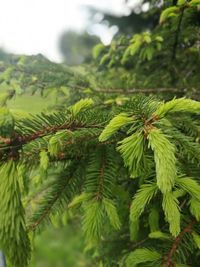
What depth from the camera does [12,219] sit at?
2.57 feet

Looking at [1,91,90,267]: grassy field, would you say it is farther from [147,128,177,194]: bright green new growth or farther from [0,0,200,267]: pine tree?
[147,128,177,194]: bright green new growth

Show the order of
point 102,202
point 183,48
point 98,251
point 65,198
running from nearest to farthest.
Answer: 1. point 102,202
2. point 65,198
3. point 98,251
4. point 183,48

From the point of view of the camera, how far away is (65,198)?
4.05 ft

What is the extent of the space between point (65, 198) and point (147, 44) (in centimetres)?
118

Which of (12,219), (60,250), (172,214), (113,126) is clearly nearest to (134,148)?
(113,126)

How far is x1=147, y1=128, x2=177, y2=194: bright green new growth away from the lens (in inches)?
30.6

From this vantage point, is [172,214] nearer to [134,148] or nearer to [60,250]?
[134,148]

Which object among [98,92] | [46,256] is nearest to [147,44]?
[98,92]

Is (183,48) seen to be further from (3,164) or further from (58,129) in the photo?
(3,164)

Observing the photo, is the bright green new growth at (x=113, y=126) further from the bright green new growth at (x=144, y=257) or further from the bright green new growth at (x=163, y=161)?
the bright green new growth at (x=144, y=257)

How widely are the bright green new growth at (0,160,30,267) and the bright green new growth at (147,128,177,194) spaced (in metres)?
0.33

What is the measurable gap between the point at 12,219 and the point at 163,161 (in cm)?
36

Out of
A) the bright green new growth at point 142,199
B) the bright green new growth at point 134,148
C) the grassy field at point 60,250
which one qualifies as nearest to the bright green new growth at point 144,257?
the bright green new growth at point 142,199

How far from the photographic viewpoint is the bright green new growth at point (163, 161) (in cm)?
78
